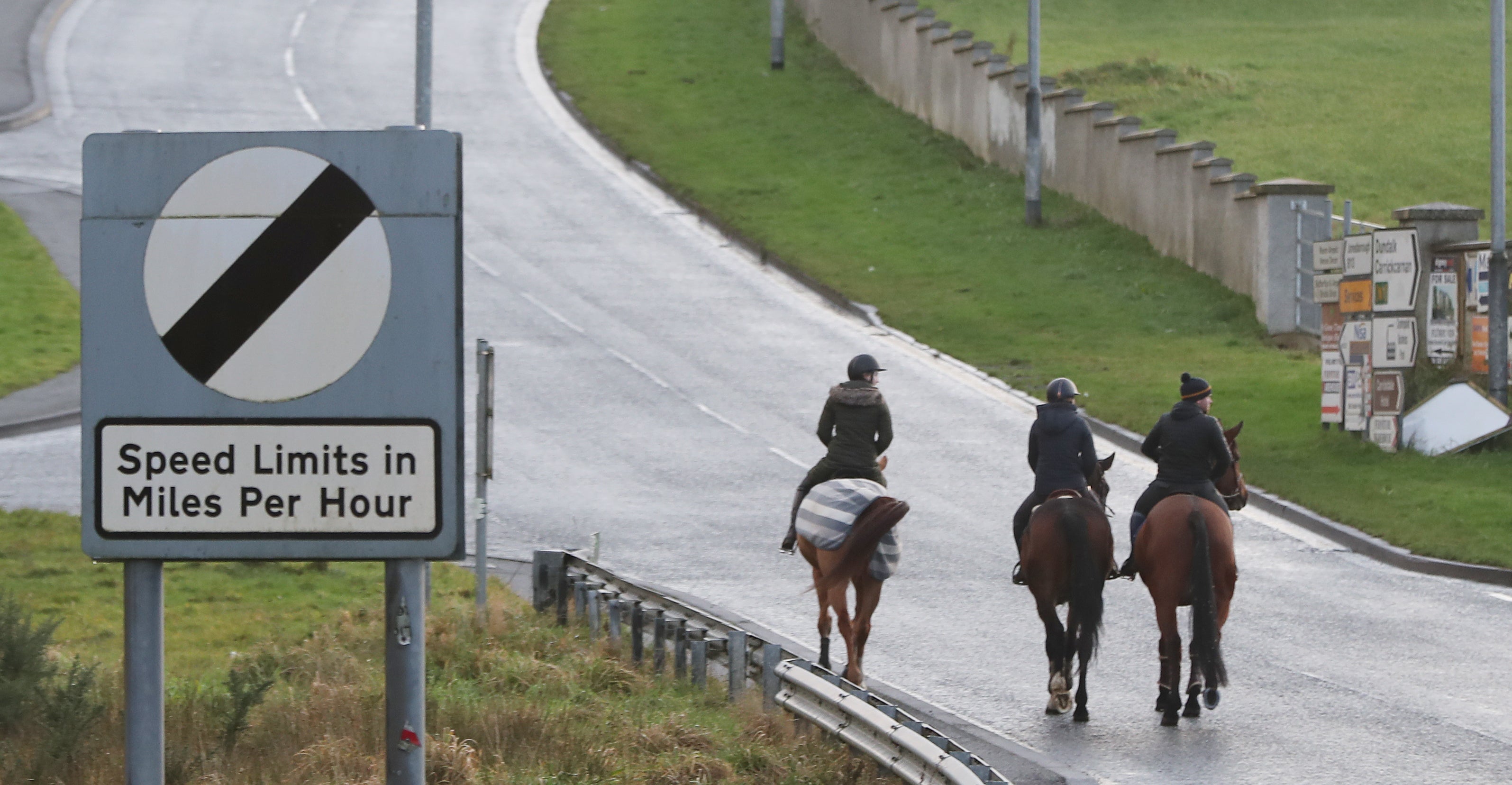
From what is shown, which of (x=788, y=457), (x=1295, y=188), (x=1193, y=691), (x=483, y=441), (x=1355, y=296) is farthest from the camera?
(x=1295, y=188)

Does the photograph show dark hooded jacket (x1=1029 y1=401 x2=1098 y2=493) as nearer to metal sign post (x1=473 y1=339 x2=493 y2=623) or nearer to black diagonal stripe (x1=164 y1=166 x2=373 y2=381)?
metal sign post (x1=473 y1=339 x2=493 y2=623)

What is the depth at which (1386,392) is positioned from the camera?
22.8 meters

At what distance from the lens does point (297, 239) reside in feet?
13.4

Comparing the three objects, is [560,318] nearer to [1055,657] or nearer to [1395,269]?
[1395,269]

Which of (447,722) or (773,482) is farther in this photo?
(773,482)

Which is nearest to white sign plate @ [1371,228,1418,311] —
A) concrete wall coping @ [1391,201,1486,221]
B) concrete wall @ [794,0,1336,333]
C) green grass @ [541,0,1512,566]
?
concrete wall coping @ [1391,201,1486,221]

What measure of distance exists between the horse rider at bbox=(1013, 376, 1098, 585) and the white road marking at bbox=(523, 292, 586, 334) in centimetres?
1488

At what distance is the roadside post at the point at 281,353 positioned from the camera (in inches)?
161

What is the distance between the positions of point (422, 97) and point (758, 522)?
223 inches

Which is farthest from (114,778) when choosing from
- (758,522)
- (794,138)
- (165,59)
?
(165,59)

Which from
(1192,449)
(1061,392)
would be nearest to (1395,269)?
(1192,449)

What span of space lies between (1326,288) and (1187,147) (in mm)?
8922

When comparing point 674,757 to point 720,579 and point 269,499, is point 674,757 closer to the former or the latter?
point 269,499

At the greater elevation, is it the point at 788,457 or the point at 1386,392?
the point at 1386,392
